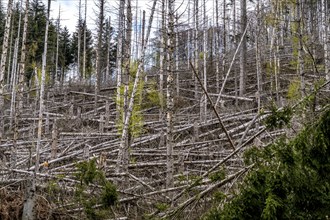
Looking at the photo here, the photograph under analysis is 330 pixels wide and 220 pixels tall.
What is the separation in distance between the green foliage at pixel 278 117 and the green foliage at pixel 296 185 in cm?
39

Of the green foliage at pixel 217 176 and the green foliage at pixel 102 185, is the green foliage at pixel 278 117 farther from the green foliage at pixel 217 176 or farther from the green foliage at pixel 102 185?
the green foliage at pixel 102 185

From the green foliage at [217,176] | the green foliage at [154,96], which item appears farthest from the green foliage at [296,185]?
the green foliage at [154,96]

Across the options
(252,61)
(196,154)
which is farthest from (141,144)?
(252,61)

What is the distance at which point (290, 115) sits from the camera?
7.82ft

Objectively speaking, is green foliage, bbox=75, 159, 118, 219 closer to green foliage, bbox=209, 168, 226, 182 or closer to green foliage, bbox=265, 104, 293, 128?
green foliage, bbox=209, 168, 226, 182

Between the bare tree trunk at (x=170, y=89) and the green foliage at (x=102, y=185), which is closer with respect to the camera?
the green foliage at (x=102, y=185)

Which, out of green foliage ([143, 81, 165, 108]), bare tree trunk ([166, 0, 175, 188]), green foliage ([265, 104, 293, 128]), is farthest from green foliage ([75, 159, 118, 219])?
green foliage ([143, 81, 165, 108])

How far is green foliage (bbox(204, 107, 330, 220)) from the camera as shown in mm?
1810

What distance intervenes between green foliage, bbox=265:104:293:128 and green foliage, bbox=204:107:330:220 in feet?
A: 1.26

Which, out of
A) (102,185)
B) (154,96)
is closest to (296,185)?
(102,185)

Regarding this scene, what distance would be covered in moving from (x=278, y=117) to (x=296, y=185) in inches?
26.0

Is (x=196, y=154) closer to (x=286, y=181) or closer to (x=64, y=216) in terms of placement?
(x=64, y=216)

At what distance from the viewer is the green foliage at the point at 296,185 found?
1.81m

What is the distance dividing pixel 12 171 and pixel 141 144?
636cm
